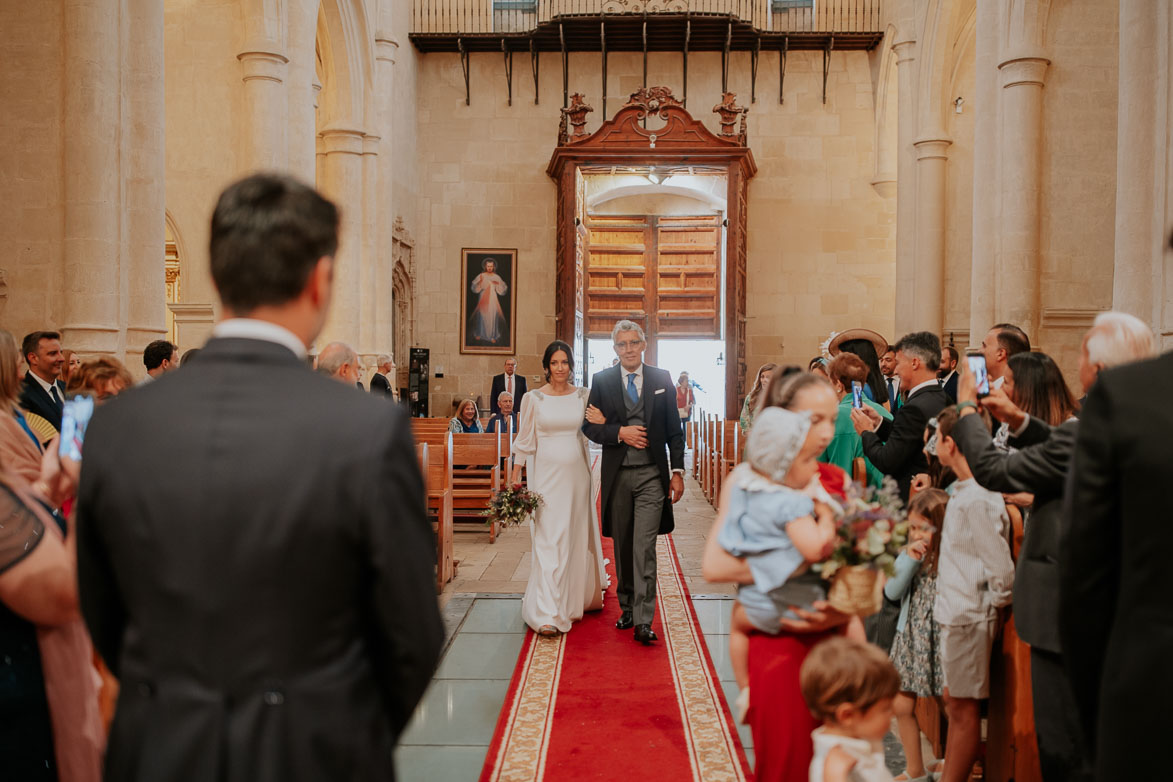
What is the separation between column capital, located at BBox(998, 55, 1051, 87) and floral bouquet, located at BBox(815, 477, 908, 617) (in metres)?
7.74

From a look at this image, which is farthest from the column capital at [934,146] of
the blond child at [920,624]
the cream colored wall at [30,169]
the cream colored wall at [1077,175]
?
the blond child at [920,624]

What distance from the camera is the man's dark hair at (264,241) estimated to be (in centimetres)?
148

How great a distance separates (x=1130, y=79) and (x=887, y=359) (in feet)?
9.61

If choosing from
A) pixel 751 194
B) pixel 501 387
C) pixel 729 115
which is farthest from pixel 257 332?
pixel 751 194

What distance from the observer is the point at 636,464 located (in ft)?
19.1

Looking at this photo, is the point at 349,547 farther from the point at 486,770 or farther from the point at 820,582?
the point at 486,770

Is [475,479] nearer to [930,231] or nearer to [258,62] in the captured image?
[258,62]

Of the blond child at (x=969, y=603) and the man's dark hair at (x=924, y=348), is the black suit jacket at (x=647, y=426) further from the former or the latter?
the blond child at (x=969, y=603)

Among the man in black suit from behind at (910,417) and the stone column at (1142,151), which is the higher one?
the stone column at (1142,151)

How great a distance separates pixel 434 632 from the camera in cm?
152

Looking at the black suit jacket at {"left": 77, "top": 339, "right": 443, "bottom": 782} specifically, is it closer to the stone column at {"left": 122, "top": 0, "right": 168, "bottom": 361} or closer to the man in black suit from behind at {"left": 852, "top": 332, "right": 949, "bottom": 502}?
the man in black suit from behind at {"left": 852, "top": 332, "right": 949, "bottom": 502}

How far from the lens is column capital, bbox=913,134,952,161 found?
13.5 m

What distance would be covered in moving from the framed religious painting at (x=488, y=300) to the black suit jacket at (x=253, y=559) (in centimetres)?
1626

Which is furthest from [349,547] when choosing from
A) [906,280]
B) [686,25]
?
[686,25]
